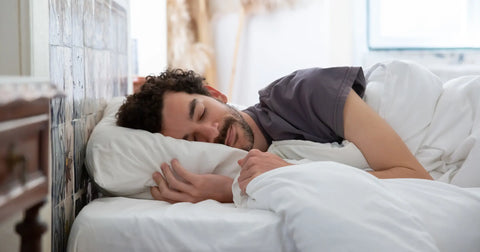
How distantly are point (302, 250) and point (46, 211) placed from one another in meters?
0.48

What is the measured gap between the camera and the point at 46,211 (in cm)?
103

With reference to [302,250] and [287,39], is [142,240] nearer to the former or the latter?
[302,250]

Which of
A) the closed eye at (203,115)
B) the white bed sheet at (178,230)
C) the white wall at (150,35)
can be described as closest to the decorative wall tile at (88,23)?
the closed eye at (203,115)

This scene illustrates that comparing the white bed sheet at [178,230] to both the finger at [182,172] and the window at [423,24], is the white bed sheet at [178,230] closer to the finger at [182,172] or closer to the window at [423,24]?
the finger at [182,172]

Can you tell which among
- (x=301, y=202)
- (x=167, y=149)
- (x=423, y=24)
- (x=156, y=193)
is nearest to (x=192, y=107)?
(x=167, y=149)

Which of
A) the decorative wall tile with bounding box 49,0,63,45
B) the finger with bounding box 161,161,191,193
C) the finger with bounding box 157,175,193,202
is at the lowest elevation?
the finger with bounding box 157,175,193,202

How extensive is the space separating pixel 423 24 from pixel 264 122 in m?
2.01

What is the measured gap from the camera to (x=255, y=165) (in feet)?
4.09

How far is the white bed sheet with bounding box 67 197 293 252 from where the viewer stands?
1.06m

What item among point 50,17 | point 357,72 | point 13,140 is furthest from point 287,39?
point 13,140

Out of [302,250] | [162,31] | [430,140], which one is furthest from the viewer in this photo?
[162,31]

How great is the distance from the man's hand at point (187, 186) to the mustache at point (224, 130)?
166 mm

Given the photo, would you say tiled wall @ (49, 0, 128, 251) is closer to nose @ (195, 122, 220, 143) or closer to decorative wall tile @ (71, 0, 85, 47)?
decorative wall tile @ (71, 0, 85, 47)

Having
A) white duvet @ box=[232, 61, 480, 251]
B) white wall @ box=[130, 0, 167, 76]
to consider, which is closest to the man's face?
white duvet @ box=[232, 61, 480, 251]
